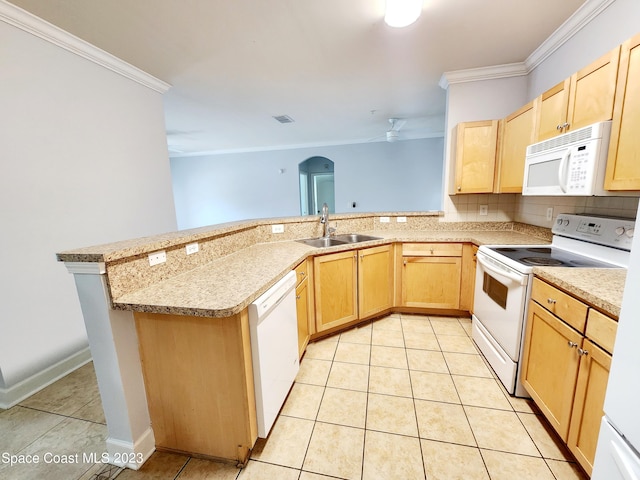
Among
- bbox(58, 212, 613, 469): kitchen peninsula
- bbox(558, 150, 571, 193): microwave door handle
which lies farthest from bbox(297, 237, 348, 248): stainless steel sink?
bbox(558, 150, 571, 193): microwave door handle

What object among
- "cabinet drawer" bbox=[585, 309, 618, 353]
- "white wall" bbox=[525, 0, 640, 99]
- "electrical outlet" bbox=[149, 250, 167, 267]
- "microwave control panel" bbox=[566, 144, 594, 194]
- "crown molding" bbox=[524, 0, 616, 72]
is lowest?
"cabinet drawer" bbox=[585, 309, 618, 353]

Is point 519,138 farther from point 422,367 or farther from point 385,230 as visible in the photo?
point 422,367

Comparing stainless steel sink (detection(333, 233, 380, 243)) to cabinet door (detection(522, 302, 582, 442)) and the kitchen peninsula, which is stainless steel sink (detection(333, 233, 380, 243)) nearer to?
the kitchen peninsula

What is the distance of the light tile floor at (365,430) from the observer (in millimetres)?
1256

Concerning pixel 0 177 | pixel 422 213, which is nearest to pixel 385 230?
pixel 422 213

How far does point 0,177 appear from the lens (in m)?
1.63

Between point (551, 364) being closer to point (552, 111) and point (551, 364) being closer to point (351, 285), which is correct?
point (351, 285)

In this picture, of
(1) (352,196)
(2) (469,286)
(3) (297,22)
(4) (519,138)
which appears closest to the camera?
(3) (297,22)

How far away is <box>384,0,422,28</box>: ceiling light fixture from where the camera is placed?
5.04ft

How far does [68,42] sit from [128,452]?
2757mm

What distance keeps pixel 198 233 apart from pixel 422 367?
74.2 inches

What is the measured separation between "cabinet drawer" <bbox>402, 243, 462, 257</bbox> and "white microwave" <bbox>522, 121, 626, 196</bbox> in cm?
77

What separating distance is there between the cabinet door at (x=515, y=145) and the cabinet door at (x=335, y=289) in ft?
5.06

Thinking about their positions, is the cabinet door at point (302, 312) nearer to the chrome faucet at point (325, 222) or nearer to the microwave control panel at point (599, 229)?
the chrome faucet at point (325, 222)
